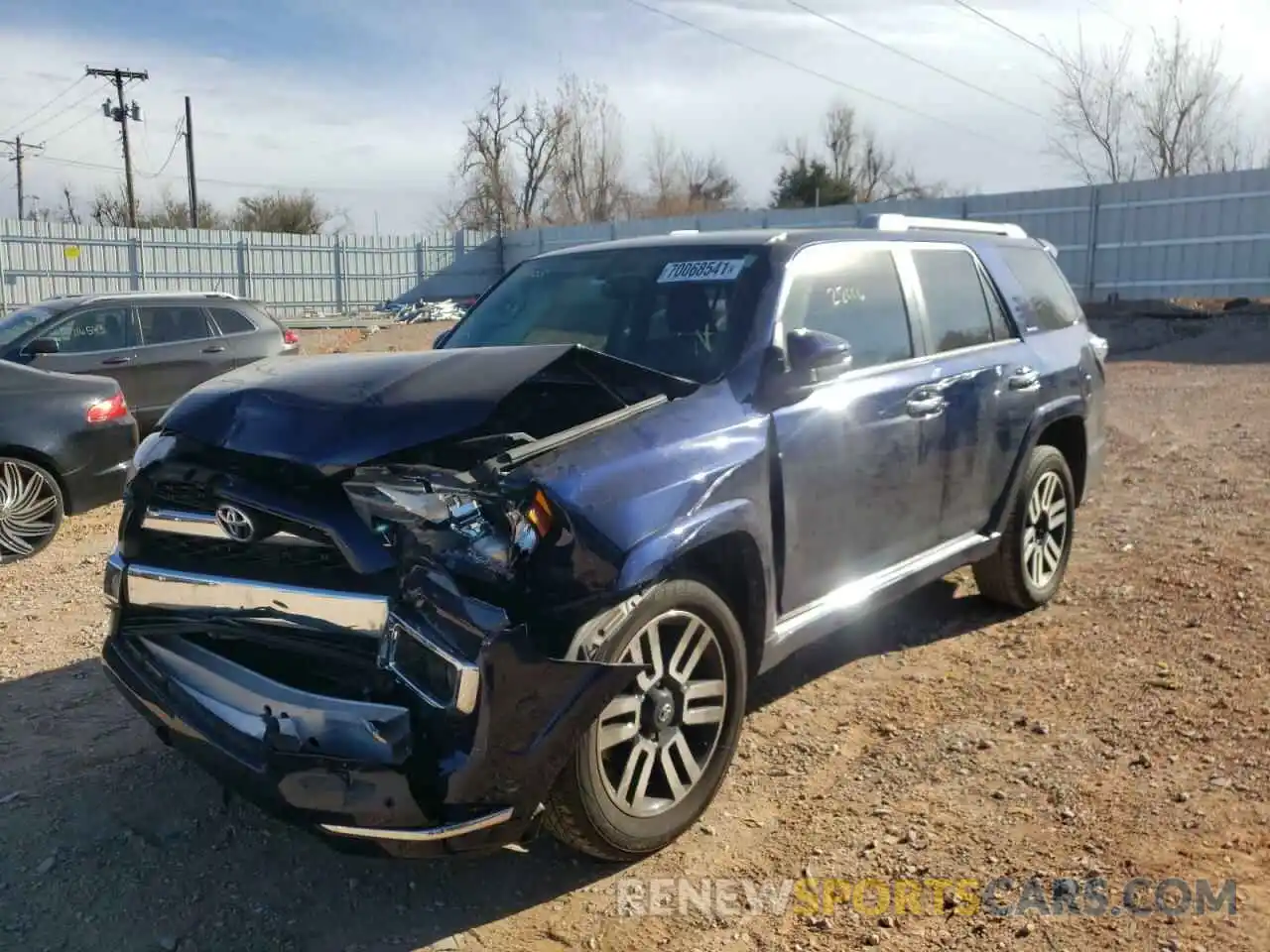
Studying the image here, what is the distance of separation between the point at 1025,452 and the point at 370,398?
11.3ft

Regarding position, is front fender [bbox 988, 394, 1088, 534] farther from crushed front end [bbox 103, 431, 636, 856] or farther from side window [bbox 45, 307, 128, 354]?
side window [bbox 45, 307, 128, 354]

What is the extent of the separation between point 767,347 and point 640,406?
0.71 meters

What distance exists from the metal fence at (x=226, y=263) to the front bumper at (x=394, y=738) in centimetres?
2568

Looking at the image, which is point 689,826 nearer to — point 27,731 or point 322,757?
point 322,757

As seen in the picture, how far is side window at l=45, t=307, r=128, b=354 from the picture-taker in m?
10.4

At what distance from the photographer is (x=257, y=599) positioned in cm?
306

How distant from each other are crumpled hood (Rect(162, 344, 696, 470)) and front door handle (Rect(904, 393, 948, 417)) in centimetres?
125

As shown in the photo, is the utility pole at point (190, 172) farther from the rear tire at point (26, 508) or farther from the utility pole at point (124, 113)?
the rear tire at point (26, 508)

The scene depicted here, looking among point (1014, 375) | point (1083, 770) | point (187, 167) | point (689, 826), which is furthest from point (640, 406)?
point (187, 167)

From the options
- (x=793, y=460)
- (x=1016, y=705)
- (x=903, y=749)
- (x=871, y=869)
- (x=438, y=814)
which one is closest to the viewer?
(x=438, y=814)

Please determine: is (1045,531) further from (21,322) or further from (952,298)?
(21,322)

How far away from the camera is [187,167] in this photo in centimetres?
4522

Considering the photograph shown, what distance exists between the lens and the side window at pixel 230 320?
37.6 feet

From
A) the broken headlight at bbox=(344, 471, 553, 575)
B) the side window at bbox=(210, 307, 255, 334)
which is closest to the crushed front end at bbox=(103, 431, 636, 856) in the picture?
the broken headlight at bbox=(344, 471, 553, 575)
